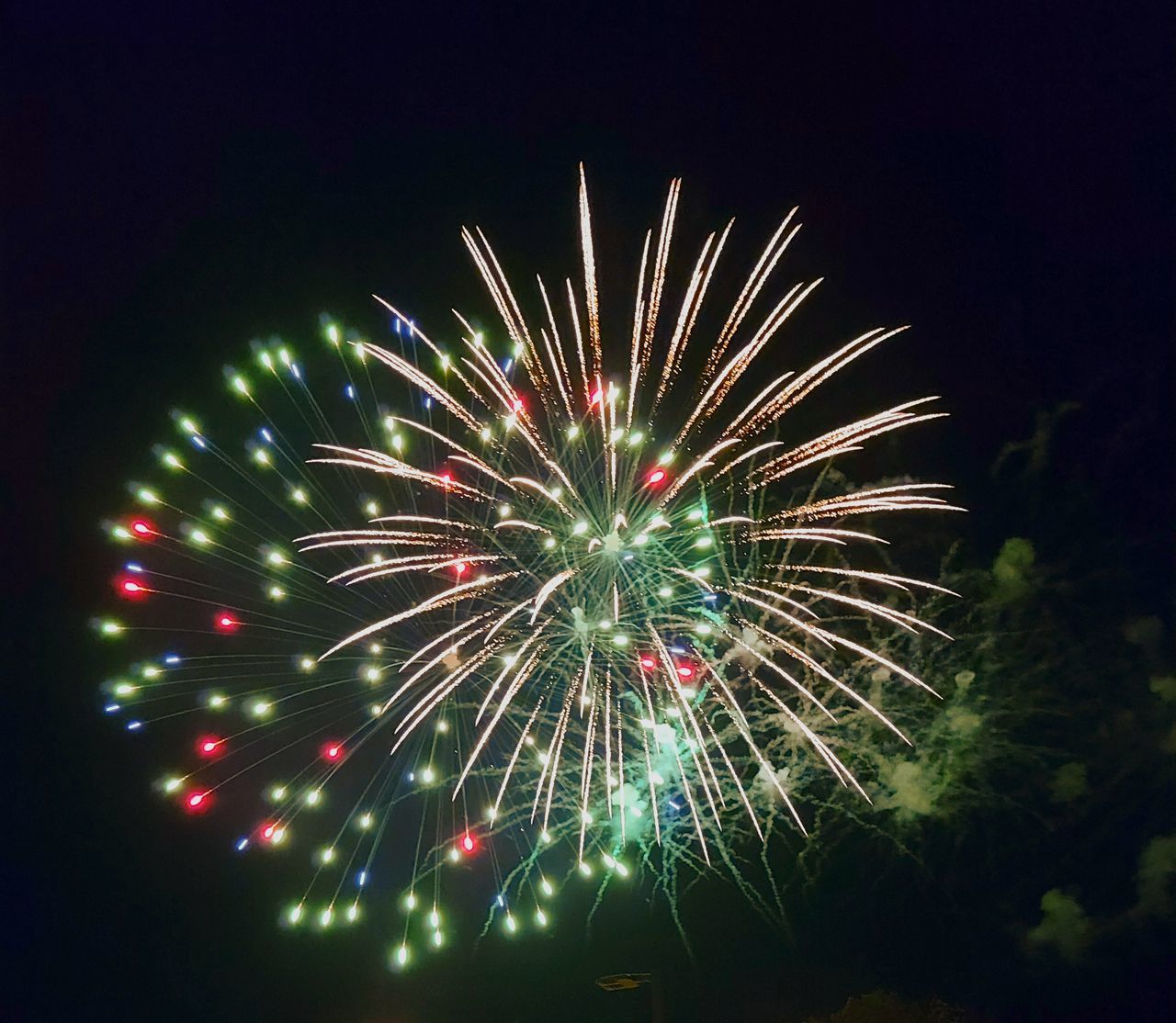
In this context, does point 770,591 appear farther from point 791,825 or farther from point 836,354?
point 791,825

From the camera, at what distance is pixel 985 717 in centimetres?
1798

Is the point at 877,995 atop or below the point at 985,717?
below

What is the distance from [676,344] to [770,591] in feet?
10.0

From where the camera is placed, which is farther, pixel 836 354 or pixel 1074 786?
pixel 1074 786

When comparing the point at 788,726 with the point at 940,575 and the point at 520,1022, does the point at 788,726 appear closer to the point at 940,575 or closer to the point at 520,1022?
the point at 940,575

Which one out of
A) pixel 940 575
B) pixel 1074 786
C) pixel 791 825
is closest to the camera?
pixel 940 575

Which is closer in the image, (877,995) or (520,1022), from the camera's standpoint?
(877,995)

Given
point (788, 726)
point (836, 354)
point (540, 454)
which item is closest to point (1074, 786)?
point (788, 726)

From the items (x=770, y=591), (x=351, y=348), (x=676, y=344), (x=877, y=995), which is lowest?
(x=877, y=995)

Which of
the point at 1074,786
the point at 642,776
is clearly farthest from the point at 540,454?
the point at 1074,786

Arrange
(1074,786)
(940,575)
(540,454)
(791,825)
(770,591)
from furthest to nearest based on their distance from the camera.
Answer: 1. (1074,786)
2. (791,825)
3. (940,575)
4. (770,591)
5. (540,454)

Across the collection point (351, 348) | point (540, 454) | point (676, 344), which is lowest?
point (540, 454)

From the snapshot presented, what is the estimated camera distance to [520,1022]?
801 inches

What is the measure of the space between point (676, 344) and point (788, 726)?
5615 millimetres
